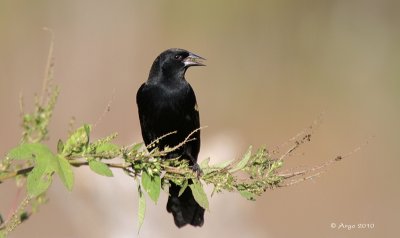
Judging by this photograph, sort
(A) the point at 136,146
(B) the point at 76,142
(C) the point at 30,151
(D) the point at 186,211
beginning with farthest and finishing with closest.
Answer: (D) the point at 186,211
(A) the point at 136,146
(B) the point at 76,142
(C) the point at 30,151

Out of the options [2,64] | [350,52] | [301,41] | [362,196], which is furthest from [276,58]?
[2,64]

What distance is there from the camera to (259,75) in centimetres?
859

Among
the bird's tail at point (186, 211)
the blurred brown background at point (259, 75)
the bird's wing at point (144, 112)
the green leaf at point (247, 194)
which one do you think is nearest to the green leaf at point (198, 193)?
the green leaf at point (247, 194)

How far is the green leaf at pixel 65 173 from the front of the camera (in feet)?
5.23

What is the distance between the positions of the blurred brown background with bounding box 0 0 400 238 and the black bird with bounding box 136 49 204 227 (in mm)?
2551

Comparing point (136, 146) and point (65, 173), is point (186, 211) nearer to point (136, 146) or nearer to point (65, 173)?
point (136, 146)

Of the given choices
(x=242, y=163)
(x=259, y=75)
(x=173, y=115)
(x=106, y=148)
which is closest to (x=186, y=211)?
(x=173, y=115)

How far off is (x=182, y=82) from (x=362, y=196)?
11.4ft

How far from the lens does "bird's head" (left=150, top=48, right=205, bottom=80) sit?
405 cm

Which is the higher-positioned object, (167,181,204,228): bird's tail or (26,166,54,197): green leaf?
(167,181,204,228): bird's tail

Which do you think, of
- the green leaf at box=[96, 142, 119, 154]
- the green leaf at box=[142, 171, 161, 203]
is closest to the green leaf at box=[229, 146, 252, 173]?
the green leaf at box=[142, 171, 161, 203]

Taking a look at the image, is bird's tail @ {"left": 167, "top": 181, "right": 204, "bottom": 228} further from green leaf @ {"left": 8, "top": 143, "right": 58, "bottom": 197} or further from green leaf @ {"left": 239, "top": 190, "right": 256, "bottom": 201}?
green leaf @ {"left": 8, "top": 143, "right": 58, "bottom": 197}

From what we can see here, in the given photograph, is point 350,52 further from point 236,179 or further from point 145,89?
point 236,179

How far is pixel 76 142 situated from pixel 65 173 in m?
0.09
